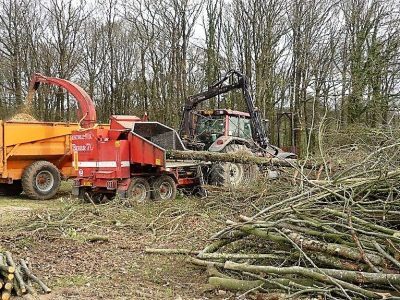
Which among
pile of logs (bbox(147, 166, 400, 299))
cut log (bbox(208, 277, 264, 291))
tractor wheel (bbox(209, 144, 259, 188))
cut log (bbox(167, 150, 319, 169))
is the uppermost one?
cut log (bbox(167, 150, 319, 169))

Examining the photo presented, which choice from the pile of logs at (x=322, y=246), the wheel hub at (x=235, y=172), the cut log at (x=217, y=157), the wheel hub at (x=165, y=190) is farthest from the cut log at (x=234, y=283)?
the wheel hub at (x=235, y=172)

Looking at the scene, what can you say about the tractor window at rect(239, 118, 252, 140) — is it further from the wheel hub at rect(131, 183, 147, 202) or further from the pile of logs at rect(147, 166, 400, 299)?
the pile of logs at rect(147, 166, 400, 299)

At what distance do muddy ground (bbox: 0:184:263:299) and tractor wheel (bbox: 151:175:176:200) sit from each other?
101 centimetres

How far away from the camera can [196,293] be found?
466 centimetres

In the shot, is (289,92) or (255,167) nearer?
(255,167)

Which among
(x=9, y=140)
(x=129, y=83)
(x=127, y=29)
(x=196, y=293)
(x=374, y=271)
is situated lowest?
(x=196, y=293)

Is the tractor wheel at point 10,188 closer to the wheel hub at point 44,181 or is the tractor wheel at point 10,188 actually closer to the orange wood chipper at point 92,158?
the orange wood chipper at point 92,158

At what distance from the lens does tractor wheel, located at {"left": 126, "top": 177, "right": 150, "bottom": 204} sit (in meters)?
9.91

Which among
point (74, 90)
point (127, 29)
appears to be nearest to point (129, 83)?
point (127, 29)

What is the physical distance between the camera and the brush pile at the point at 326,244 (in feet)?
13.9

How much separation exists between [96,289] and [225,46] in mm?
19922

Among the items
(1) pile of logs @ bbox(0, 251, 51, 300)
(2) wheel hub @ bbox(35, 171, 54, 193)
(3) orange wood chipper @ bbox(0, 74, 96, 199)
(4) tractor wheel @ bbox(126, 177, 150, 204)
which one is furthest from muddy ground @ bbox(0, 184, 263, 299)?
(2) wheel hub @ bbox(35, 171, 54, 193)

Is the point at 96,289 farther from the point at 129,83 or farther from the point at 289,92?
the point at 129,83

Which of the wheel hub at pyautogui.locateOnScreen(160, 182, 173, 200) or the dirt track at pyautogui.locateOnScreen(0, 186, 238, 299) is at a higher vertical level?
the wheel hub at pyautogui.locateOnScreen(160, 182, 173, 200)
